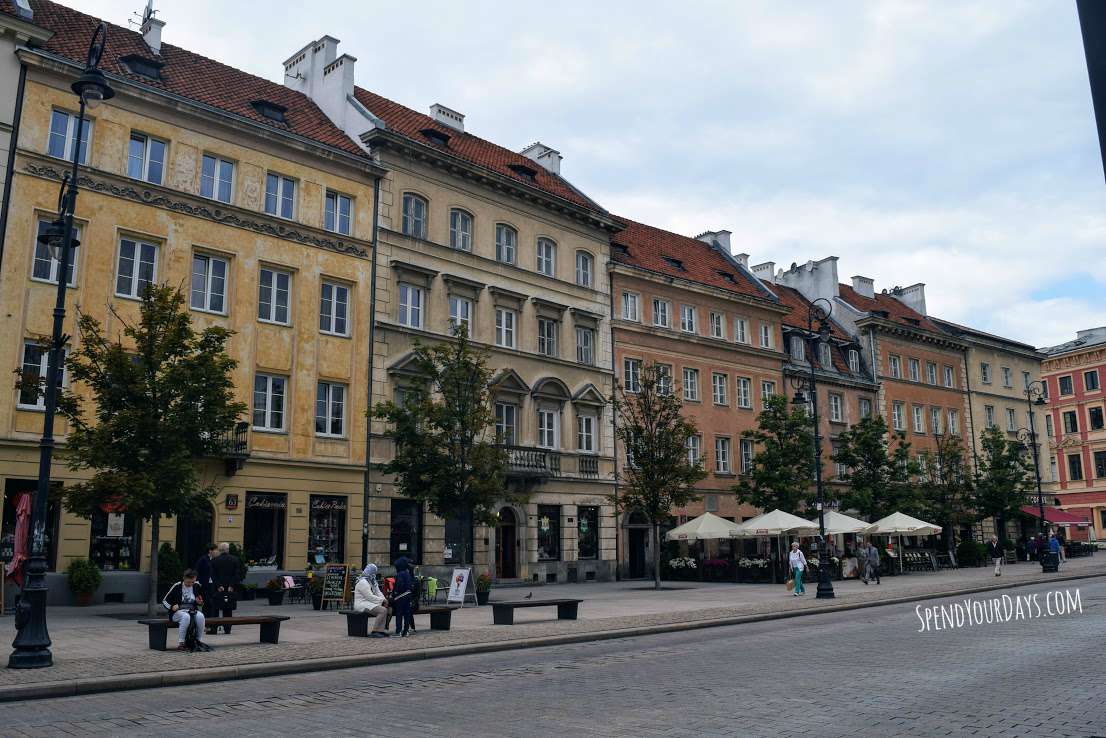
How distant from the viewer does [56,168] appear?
25.3 metres

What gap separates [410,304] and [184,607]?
1851 cm

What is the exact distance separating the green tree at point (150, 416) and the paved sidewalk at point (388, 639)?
9.00 feet

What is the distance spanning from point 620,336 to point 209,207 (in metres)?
18.8

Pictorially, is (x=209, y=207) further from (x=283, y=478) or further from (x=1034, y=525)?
(x=1034, y=525)

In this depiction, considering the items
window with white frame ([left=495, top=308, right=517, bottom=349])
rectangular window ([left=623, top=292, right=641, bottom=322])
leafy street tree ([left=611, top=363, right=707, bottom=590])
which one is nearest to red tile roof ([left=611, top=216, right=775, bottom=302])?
rectangular window ([left=623, top=292, right=641, bottom=322])

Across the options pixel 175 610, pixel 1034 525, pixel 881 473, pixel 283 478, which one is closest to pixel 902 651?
pixel 175 610

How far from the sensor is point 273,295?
29641mm

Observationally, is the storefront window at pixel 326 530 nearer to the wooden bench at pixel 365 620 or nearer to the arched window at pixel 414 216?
the arched window at pixel 414 216

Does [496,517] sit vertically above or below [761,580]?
above

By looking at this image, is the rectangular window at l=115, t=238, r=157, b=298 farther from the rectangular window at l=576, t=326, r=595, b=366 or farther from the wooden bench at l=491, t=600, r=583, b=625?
the rectangular window at l=576, t=326, r=595, b=366

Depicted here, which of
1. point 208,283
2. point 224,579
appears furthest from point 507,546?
point 224,579

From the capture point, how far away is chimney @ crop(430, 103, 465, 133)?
131ft

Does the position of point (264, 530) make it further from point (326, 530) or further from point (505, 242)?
point (505, 242)

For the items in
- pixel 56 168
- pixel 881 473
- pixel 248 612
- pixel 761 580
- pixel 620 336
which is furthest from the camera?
pixel 881 473
